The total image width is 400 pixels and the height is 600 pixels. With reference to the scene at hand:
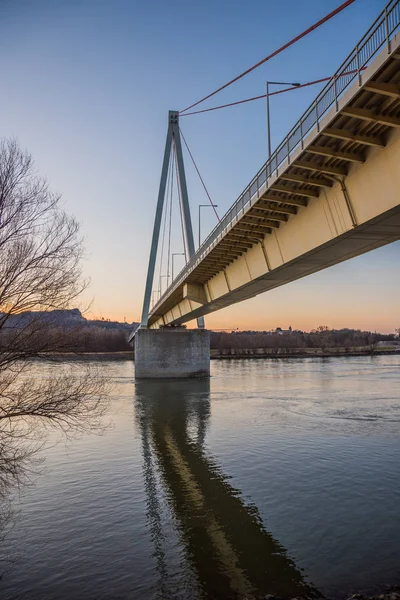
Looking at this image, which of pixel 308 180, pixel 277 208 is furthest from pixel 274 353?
pixel 308 180

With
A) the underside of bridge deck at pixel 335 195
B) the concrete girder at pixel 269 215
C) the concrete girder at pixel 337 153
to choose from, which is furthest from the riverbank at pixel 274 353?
the concrete girder at pixel 337 153

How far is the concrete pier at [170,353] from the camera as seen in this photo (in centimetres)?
5103

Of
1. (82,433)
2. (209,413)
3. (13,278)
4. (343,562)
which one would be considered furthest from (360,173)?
(209,413)

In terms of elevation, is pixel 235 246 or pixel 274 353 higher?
pixel 235 246

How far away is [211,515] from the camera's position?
35.3 feet

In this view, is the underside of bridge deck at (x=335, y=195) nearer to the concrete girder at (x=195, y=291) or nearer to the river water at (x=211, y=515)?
the river water at (x=211, y=515)

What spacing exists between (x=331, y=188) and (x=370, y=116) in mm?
3472

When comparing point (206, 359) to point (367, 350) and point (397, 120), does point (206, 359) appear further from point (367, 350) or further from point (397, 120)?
point (367, 350)

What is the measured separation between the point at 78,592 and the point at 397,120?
9.93 m

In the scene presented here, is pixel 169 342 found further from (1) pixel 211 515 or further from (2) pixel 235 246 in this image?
(1) pixel 211 515

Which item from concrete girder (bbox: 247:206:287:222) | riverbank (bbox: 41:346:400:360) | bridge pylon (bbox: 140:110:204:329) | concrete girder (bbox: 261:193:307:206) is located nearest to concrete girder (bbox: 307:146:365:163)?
concrete girder (bbox: 261:193:307:206)

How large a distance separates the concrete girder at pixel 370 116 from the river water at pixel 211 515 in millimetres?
7930

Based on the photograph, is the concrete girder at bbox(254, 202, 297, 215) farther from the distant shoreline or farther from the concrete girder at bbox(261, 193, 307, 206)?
the distant shoreline

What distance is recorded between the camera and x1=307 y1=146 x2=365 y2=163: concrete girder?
10977mm
